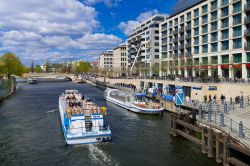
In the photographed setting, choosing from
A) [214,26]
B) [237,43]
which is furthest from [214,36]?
[237,43]

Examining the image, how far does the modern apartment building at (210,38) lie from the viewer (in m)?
74.8

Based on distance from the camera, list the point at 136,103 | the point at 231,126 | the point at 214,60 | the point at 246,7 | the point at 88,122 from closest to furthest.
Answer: the point at 231,126 → the point at 88,122 → the point at 136,103 → the point at 246,7 → the point at 214,60

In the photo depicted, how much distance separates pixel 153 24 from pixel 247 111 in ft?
379

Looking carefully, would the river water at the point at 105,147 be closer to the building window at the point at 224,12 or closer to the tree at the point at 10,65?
the building window at the point at 224,12

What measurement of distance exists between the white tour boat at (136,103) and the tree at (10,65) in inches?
2480

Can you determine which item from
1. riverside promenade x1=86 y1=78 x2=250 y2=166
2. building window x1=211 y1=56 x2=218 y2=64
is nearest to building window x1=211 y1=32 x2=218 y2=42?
building window x1=211 y1=56 x2=218 y2=64

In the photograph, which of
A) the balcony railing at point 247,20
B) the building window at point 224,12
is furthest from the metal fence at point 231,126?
the building window at point 224,12

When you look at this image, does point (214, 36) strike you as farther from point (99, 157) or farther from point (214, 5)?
point (99, 157)

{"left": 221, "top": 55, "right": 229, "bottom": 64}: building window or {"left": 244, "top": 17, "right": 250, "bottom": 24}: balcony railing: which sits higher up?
{"left": 244, "top": 17, "right": 250, "bottom": 24}: balcony railing

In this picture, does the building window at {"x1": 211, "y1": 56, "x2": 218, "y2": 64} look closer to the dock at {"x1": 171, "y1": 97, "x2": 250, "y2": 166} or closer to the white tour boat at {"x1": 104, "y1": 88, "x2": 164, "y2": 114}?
the white tour boat at {"x1": 104, "y1": 88, "x2": 164, "y2": 114}

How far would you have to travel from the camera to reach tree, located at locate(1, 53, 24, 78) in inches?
4823

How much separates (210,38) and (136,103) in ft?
132

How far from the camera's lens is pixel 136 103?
5941 centimetres

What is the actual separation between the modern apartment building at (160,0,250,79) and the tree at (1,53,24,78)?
6464 cm
